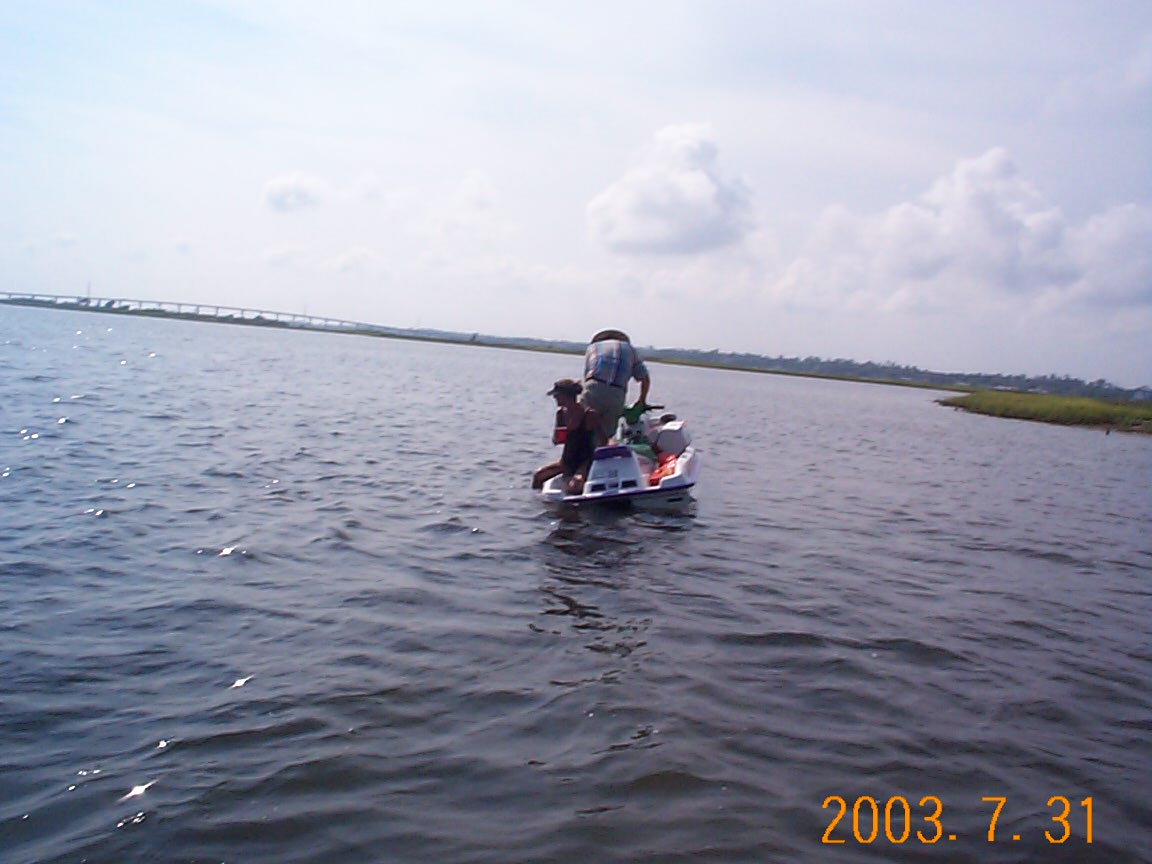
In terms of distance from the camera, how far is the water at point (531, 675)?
452 cm

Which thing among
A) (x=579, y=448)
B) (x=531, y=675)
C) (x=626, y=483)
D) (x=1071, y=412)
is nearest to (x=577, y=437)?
(x=579, y=448)

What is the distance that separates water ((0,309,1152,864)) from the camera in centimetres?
452

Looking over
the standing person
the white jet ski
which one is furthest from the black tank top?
the standing person

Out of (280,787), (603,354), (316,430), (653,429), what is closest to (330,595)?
(280,787)

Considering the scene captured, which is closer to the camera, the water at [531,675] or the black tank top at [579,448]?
the water at [531,675]

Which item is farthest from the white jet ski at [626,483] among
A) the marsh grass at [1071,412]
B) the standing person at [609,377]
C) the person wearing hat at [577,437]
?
the marsh grass at [1071,412]

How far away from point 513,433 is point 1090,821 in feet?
66.1

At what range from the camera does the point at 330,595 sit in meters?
8.03

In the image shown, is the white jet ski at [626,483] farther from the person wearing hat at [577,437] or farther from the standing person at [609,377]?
the standing person at [609,377]

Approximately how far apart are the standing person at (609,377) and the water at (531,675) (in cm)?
213

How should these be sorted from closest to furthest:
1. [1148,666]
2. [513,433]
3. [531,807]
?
[531,807] → [1148,666] → [513,433]

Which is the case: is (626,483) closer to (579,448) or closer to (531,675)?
(579,448)

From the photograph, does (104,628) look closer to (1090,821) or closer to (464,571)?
(464,571)

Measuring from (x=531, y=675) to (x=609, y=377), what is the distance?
8222 millimetres
